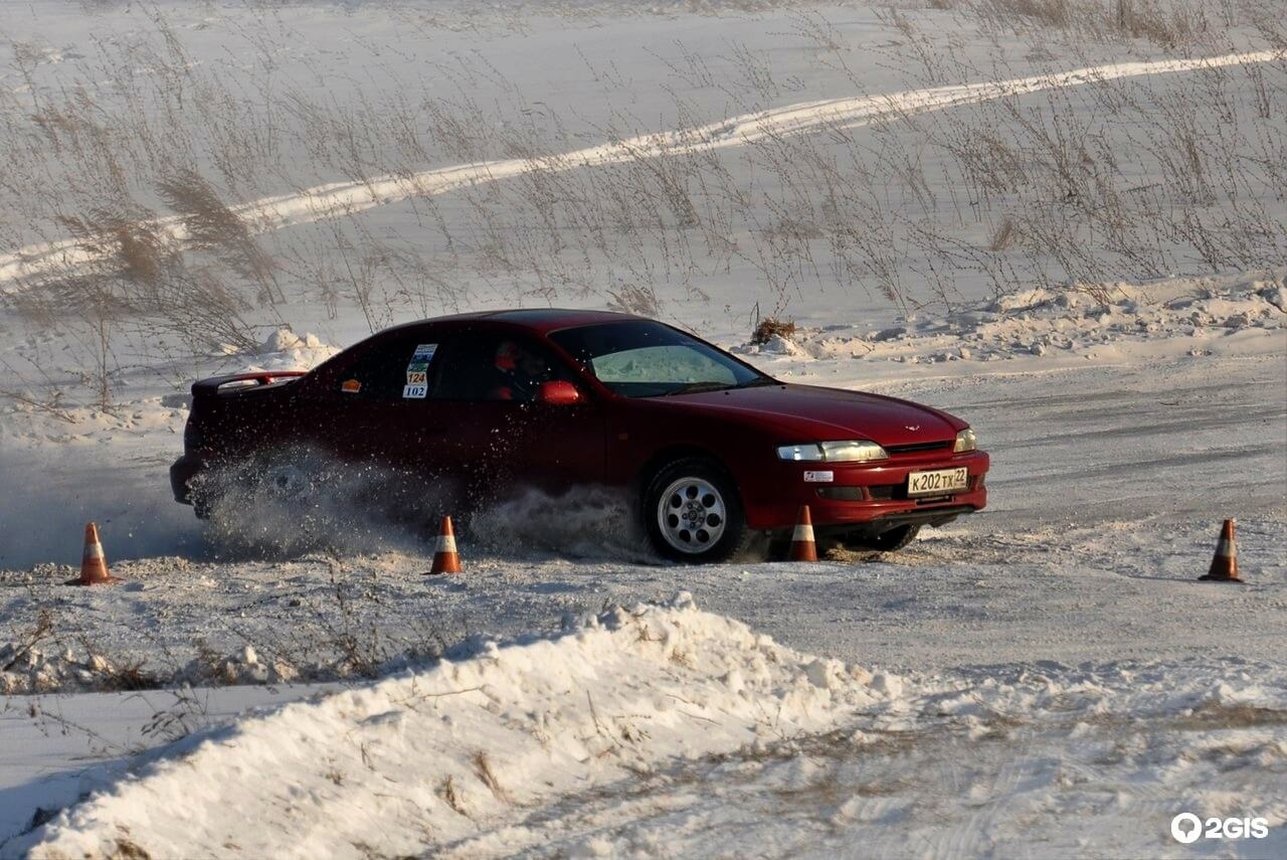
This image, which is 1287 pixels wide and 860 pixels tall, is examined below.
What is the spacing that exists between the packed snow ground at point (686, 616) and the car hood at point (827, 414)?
69 cm

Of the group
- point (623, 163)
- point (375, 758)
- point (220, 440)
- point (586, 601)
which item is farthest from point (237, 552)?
point (623, 163)

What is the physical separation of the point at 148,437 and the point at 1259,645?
9707 millimetres

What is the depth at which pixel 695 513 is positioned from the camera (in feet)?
31.8

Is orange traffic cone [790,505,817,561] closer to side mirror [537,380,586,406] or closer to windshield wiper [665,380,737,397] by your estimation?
windshield wiper [665,380,737,397]

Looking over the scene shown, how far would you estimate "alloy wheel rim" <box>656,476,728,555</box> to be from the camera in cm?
962

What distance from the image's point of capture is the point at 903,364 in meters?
16.4

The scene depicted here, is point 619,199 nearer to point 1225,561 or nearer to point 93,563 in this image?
point 93,563

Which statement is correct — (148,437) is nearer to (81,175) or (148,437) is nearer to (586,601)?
(586,601)

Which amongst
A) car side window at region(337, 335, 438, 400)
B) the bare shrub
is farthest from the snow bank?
the bare shrub

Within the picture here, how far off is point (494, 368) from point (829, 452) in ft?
7.01

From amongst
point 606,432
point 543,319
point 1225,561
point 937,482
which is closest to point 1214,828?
point 1225,561

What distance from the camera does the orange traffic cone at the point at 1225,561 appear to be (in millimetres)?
8789

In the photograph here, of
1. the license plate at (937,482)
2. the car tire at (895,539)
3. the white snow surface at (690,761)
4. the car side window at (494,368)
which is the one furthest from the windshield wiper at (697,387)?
the white snow surface at (690,761)

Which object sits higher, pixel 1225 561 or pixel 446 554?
pixel 446 554
